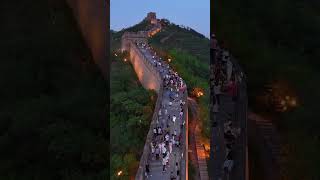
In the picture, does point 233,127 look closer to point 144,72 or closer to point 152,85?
point 152,85

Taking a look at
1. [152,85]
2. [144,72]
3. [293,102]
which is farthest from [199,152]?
[144,72]

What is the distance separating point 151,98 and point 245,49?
7964mm

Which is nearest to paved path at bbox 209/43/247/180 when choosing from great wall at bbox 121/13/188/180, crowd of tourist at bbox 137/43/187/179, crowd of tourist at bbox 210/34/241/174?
crowd of tourist at bbox 210/34/241/174

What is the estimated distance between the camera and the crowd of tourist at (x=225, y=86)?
6008mm

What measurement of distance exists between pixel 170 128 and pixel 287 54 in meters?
4.83

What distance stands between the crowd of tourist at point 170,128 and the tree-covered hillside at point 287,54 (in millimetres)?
2715

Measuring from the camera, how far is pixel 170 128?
11266mm

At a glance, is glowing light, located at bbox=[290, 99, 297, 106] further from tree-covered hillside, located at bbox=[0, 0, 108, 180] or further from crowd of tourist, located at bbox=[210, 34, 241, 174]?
tree-covered hillside, located at bbox=[0, 0, 108, 180]

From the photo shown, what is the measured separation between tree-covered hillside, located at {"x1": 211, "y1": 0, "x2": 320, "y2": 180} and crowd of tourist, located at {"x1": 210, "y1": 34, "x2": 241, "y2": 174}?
0.19m

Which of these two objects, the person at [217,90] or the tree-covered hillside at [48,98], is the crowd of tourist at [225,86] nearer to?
the person at [217,90]

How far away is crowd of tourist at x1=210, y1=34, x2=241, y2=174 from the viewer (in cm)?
601

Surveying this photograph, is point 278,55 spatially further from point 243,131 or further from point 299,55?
point 243,131

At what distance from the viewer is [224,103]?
260 inches

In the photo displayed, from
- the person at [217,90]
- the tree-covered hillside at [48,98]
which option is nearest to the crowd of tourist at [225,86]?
the person at [217,90]
